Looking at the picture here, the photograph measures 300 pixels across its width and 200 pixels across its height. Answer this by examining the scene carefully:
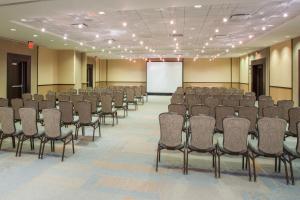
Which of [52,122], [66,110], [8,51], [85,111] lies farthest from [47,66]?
[52,122]

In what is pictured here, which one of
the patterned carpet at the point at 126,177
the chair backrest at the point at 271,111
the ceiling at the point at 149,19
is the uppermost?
the ceiling at the point at 149,19

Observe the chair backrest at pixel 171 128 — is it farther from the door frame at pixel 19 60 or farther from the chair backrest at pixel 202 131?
the door frame at pixel 19 60

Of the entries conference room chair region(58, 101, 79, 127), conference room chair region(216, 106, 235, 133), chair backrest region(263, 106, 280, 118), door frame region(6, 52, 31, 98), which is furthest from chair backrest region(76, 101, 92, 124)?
door frame region(6, 52, 31, 98)

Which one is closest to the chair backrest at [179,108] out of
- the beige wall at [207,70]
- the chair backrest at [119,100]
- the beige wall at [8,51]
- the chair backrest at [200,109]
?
the chair backrest at [200,109]

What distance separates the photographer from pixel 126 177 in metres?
4.44

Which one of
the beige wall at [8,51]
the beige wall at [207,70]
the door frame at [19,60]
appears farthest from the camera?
the beige wall at [207,70]

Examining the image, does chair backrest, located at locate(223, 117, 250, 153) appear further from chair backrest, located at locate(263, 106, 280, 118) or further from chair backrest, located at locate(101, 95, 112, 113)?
chair backrest, located at locate(101, 95, 112, 113)

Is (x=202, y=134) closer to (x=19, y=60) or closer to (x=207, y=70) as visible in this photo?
(x=19, y=60)

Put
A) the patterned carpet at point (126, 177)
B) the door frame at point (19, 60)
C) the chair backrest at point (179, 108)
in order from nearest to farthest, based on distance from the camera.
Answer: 1. the patterned carpet at point (126, 177)
2. the chair backrest at point (179, 108)
3. the door frame at point (19, 60)

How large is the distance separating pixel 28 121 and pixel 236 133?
12.7ft

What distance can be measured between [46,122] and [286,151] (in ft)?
14.0

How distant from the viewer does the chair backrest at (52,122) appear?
17.4 ft

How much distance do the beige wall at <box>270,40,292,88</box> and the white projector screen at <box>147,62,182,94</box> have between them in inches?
450

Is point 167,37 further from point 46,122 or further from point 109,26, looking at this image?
point 46,122
